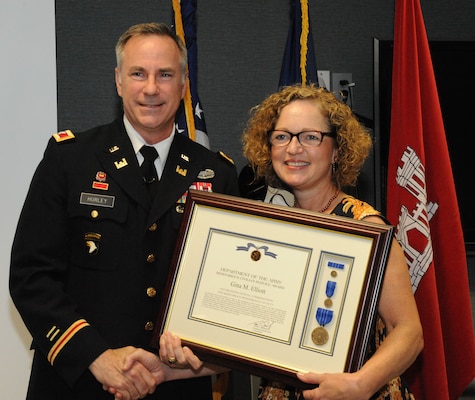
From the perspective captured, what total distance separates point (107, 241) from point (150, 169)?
262 millimetres

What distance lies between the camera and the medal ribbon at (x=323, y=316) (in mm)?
1605

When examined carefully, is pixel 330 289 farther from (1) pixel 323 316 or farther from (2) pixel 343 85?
(2) pixel 343 85

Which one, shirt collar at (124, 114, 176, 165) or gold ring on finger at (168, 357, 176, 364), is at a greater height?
shirt collar at (124, 114, 176, 165)

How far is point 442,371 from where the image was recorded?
2.71 m

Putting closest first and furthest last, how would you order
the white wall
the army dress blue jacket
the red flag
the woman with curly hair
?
1. the woman with curly hair
2. the army dress blue jacket
3. the red flag
4. the white wall

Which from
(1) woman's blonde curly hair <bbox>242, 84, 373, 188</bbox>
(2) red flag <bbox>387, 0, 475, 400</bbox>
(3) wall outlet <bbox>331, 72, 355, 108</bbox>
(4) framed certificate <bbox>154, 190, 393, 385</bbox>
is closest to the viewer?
(4) framed certificate <bbox>154, 190, 393, 385</bbox>

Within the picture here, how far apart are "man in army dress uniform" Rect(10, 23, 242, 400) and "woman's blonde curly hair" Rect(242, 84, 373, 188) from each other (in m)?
0.22

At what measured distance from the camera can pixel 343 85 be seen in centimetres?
332

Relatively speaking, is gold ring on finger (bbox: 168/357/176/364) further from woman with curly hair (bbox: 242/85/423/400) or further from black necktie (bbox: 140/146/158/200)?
black necktie (bbox: 140/146/158/200)

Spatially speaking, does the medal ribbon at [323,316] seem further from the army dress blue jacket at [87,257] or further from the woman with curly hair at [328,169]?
the army dress blue jacket at [87,257]

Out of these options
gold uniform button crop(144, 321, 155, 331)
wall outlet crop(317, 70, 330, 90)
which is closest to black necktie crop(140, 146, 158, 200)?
gold uniform button crop(144, 321, 155, 331)

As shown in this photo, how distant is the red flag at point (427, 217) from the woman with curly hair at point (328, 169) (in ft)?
2.79

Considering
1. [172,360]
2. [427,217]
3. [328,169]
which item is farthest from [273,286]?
[427,217]

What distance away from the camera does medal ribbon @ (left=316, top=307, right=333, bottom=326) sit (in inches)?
63.2
